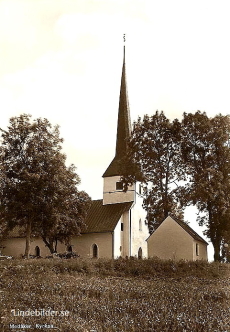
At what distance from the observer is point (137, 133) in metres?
36.7

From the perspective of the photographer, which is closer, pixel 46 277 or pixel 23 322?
pixel 23 322

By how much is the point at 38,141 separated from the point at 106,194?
14263 mm

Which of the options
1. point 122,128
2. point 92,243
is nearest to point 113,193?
point 92,243

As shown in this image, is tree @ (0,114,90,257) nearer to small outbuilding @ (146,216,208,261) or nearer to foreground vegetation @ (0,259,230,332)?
small outbuilding @ (146,216,208,261)

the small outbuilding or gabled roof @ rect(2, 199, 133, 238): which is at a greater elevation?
gabled roof @ rect(2, 199, 133, 238)

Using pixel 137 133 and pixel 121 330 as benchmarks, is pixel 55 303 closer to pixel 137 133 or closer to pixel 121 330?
pixel 121 330

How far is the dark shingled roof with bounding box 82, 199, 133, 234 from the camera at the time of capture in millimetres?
42428

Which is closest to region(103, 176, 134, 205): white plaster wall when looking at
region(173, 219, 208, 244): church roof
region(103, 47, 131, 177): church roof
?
region(103, 47, 131, 177): church roof

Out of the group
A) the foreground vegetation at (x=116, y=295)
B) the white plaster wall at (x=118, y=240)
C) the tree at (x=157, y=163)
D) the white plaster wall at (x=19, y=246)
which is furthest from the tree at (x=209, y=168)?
the white plaster wall at (x=19, y=246)

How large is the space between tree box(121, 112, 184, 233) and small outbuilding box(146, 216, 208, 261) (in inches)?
42.0

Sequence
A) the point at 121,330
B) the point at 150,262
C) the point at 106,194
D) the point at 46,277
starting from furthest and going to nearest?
the point at 106,194
the point at 150,262
the point at 46,277
the point at 121,330

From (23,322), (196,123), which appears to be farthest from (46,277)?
(196,123)

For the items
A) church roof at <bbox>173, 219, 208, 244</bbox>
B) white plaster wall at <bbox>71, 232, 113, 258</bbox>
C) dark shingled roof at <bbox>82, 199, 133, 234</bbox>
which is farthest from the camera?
dark shingled roof at <bbox>82, 199, 133, 234</bbox>

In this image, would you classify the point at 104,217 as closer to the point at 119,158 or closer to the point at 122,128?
the point at 119,158
